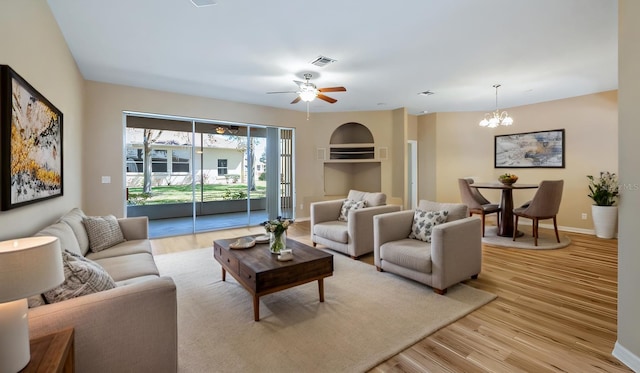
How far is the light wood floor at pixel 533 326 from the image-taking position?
187cm

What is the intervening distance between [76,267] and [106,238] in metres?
1.71

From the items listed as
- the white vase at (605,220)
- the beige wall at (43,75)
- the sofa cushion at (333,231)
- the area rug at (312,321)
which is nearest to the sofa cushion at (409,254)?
the area rug at (312,321)

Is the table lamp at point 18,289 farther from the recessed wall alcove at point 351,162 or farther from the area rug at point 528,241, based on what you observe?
the recessed wall alcove at point 351,162

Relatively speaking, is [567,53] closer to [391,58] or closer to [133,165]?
[391,58]

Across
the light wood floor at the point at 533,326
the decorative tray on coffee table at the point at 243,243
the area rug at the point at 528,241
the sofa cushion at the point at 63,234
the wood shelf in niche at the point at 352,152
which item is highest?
the wood shelf in niche at the point at 352,152

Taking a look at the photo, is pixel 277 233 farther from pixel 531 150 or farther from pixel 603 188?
pixel 531 150

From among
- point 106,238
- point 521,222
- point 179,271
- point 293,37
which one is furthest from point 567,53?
point 106,238

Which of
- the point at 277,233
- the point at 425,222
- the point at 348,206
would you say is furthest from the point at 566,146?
the point at 277,233

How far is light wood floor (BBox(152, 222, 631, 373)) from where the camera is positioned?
1.87 m

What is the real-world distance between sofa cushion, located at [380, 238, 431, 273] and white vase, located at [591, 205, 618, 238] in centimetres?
415

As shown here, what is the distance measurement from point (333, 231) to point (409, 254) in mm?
1396

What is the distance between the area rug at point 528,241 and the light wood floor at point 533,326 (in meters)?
0.63

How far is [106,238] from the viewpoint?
304 cm

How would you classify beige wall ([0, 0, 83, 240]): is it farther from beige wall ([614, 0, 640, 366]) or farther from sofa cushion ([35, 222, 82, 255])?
beige wall ([614, 0, 640, 366])
